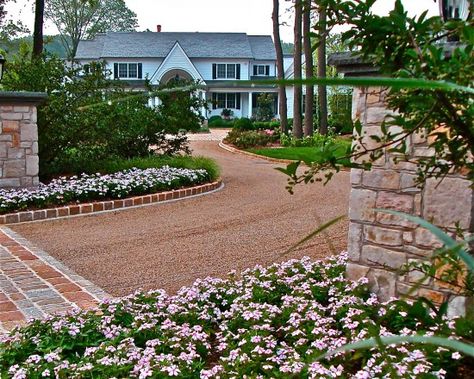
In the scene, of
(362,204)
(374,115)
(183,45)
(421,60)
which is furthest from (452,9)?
(183,45)

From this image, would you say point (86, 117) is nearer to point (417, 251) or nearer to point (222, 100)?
point (417, 251)

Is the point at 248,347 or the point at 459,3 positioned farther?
the point at 459,3

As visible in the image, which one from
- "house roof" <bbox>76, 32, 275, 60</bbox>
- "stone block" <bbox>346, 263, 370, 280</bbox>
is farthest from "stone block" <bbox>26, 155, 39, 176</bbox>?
"house roof" <bbox>76, 32, 275, 60</bbox>

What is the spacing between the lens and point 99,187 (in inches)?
339

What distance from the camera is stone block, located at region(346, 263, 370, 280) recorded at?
13.1ft

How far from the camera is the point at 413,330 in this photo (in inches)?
125

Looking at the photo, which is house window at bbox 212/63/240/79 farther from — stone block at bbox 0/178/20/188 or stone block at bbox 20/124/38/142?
stone block at bbox 0/178/20/188

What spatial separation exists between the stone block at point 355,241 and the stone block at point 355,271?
0.05m

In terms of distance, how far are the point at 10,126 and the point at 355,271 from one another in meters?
6.16

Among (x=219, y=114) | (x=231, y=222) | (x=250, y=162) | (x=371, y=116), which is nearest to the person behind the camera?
(x=371, y=116)

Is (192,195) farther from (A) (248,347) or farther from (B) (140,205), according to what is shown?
(A) (248,347)

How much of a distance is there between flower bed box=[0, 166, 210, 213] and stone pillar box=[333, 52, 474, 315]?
204 inches

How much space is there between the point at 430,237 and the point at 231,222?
414 cm

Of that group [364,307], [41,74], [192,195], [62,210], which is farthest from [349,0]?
[41,74]
